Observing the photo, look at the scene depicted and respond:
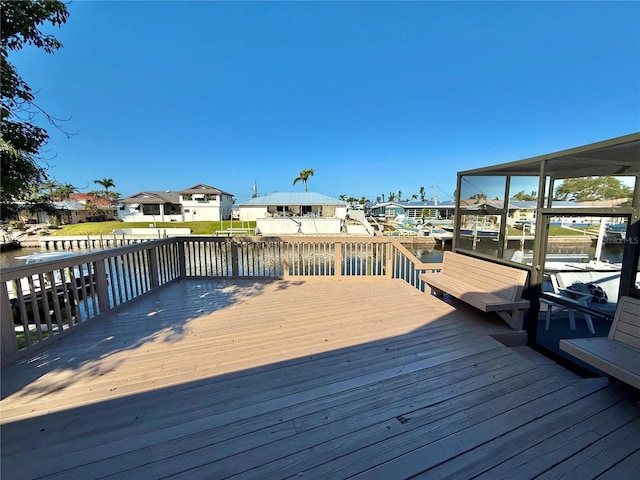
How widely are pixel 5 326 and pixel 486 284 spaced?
4.88 metres

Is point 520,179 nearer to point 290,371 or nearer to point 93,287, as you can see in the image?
point 290,371

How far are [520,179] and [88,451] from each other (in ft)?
16.5

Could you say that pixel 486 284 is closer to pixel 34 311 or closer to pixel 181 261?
pixel 34 311

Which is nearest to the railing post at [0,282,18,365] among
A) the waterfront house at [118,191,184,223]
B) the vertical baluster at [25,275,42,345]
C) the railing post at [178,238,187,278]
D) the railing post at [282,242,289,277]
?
the vertical baluster at [25,275,42,345]

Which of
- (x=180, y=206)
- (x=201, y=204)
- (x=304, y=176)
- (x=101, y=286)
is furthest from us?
(x=304, y=176)

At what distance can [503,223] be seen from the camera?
13.1 ft

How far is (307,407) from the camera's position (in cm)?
170

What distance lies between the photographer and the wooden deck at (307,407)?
128 centimetres

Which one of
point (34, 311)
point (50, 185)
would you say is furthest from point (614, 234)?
point (50, 185)

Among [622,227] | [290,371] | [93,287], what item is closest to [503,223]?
[622,227]

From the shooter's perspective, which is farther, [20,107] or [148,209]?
[148,209]

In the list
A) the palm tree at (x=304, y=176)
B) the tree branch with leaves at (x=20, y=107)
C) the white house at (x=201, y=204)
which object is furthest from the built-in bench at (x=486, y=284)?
the palm tree at (x=304, y=176)

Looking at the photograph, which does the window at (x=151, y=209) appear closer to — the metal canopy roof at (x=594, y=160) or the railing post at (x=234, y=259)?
the railing post at (x=234, y=259)

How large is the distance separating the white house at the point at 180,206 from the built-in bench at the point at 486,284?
3118cm
